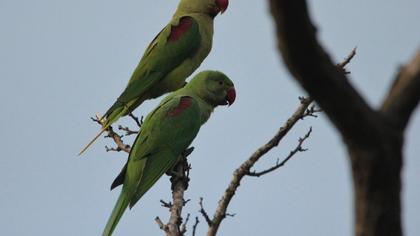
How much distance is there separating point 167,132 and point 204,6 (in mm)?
1840

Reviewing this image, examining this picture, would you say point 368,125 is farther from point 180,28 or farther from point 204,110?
point 180,28

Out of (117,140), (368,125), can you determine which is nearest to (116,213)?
(117,140)

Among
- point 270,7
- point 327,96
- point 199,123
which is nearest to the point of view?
point 270,7

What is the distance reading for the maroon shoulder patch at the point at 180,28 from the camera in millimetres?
7059

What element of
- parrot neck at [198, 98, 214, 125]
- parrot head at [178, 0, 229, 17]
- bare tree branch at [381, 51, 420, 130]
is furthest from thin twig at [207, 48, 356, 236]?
parrot head at [178, 0, 229, 17]

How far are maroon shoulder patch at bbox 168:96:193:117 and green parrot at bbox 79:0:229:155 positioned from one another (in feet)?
1.68

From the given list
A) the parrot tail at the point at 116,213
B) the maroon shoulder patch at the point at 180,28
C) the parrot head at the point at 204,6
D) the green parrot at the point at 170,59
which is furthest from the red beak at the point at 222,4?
the parrot tail at the point at 116,213

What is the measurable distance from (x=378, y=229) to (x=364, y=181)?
6.4 inches

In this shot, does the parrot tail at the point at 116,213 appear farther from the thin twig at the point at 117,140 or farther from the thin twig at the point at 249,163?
the thin twig at the point at 249,163

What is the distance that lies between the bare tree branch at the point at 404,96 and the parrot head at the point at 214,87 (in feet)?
15.4

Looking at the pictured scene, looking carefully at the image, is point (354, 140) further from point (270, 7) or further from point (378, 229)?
point (270, 7)

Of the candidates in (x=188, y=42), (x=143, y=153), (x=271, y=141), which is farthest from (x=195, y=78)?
(x=271, y=141)

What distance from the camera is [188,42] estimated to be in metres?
7.01

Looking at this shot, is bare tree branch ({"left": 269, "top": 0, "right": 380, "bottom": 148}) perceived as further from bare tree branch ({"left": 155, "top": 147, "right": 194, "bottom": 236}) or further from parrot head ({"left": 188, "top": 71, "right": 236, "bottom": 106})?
parrot head ({"left": 188, "top": 71, "right": 236, "bottom": 106})
